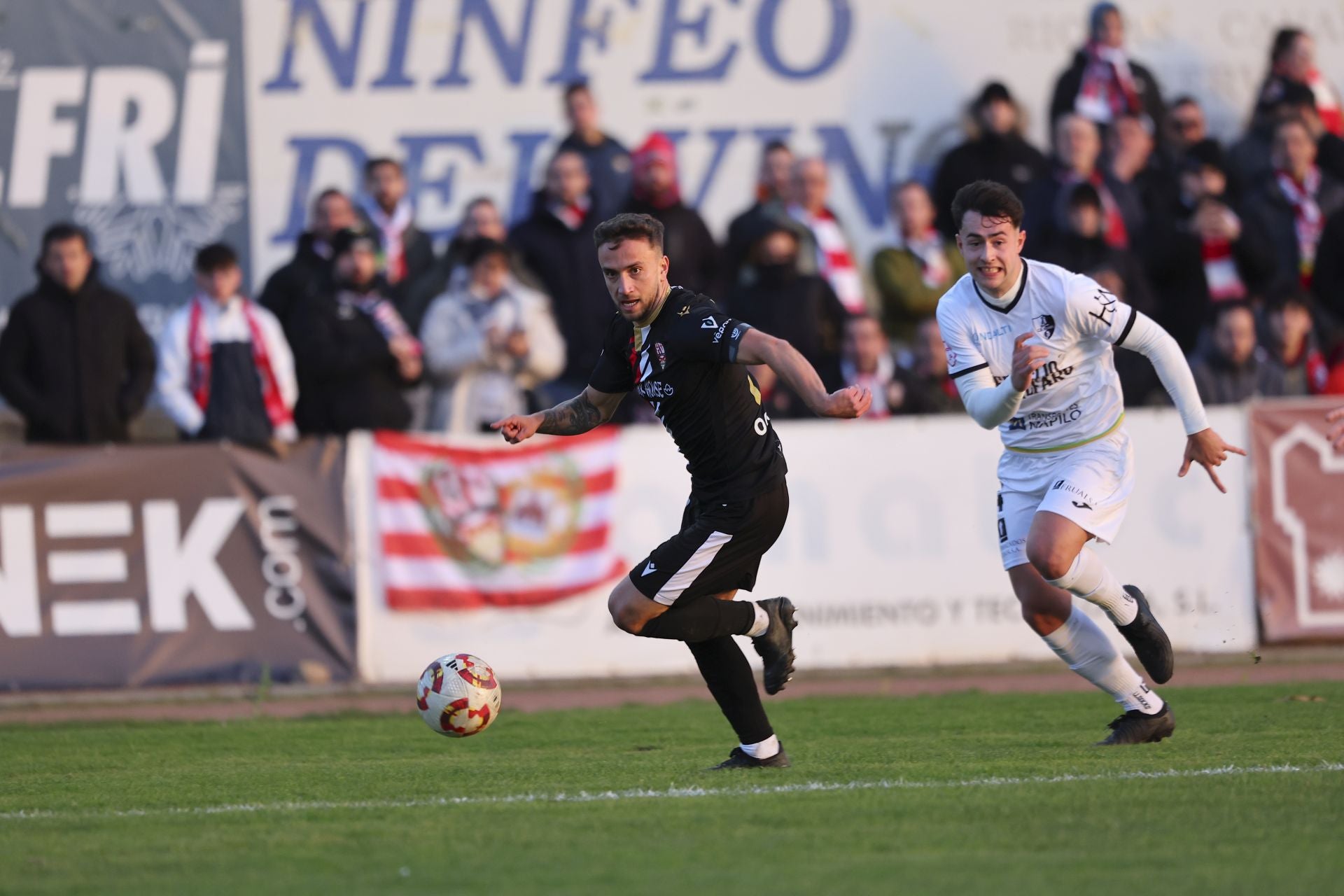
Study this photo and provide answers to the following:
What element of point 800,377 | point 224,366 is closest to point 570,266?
point 224,366

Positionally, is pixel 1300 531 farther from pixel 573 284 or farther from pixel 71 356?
pixel 71 356

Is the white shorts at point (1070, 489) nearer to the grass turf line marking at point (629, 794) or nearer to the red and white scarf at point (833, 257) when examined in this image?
the grass turf line marking at point (629, 794)

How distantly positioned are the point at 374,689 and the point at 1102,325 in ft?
19.6

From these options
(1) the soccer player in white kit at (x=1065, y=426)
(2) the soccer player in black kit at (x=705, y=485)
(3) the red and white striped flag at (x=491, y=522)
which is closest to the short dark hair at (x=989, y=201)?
(1) the soccer player in white kit at (x=1065, y=426)

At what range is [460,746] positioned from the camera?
9.32 metres

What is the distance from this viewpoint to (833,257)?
14.8 meters

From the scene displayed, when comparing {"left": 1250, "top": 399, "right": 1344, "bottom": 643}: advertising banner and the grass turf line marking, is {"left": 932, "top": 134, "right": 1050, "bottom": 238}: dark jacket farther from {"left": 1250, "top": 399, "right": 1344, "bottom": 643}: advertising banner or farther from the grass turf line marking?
the grass turf line marking

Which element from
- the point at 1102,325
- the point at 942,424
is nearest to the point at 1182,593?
the point at 942,424

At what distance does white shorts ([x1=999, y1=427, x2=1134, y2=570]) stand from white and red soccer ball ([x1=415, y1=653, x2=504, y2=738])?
2.40 metres

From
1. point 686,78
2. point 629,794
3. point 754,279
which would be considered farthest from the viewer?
point 686,78

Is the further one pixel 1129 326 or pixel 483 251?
pixel 483 251

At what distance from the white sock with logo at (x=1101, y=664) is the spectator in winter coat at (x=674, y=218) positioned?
6108mm

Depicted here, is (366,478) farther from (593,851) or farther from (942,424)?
(593,851)

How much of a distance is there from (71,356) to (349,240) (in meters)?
2.09
